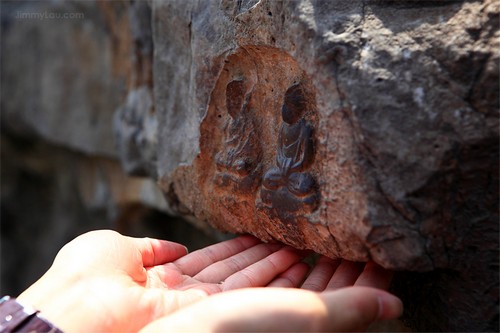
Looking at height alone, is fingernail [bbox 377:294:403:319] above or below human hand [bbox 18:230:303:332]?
above

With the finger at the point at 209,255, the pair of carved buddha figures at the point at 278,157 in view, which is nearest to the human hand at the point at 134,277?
the finger at the point at 209,255

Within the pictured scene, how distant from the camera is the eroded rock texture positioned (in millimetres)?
638

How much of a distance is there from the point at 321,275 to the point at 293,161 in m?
0.16

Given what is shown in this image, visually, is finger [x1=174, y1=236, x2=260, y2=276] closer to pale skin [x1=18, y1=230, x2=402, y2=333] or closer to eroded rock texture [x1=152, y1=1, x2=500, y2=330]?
pale skin [x1=18, y1=230, x2=402, y2=333]

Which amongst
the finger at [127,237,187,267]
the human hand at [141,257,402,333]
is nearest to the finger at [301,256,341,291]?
the human hand at [141,257,402,333]

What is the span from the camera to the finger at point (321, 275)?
0.76 m


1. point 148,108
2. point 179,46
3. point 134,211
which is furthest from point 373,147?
point 134,211

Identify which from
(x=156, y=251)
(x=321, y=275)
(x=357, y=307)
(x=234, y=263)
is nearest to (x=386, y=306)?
(x=357, y=307)

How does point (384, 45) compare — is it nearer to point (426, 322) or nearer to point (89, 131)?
point (426, 322)

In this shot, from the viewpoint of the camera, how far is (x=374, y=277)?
2.34 feet

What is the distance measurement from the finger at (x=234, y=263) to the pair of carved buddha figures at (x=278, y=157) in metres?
0.09

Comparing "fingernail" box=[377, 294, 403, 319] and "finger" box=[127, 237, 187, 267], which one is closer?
"fingernail" box=[377, 294, 403, 319]

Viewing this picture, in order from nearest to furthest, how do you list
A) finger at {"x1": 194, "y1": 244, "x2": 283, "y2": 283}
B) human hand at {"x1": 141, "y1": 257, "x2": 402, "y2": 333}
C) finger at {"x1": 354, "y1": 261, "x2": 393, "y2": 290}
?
1. human hand at {"x1": 141, "y1": 257, "x2": 402, "y2": 333}
2. finger at {"x1": 354, "y1": 261, "x2": 393, "y2": 290}
3. finger at {"x1": 194, "y1": 244, "x2": 283, "y2": 283}

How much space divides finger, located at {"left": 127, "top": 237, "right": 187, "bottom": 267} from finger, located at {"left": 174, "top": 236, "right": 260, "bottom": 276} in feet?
0.07
